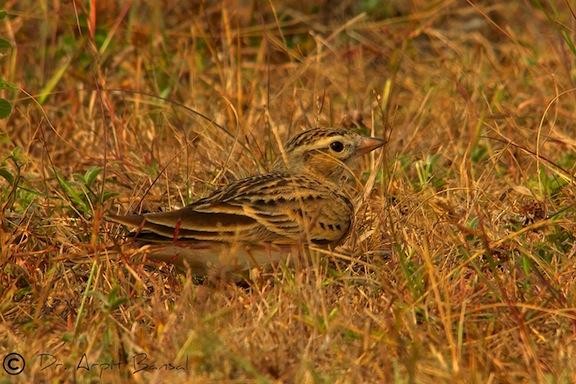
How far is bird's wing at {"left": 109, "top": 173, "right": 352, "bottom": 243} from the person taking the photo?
587 centimetres

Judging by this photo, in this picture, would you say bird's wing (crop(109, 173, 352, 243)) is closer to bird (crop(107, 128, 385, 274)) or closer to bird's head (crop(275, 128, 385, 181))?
bird (crop(107, 128, 385, 274))

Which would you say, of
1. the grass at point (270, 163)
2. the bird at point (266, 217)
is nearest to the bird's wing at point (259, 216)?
the bird at point (266, 217)

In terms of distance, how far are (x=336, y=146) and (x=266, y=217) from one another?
98 centimetres

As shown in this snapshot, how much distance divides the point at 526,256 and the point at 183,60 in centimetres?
387

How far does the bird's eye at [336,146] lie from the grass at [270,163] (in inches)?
10.8

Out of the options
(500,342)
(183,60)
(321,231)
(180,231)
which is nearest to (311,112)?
(183,60)

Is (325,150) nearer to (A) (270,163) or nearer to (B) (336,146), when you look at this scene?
(B) (336,146)

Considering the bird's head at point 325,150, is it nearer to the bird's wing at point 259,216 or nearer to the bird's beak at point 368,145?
the bird's beak at point 368,145

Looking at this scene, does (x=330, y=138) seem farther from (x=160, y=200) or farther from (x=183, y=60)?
(x=183, y=60)

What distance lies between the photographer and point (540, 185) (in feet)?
23.8

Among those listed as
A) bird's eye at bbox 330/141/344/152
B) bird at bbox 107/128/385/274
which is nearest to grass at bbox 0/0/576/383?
bird at bbox 107/128/385/274

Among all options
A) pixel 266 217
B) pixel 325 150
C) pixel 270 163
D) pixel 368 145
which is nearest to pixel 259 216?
pixel 266 217

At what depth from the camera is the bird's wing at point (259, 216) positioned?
5871 mm

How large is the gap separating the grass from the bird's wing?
20 centimetres
